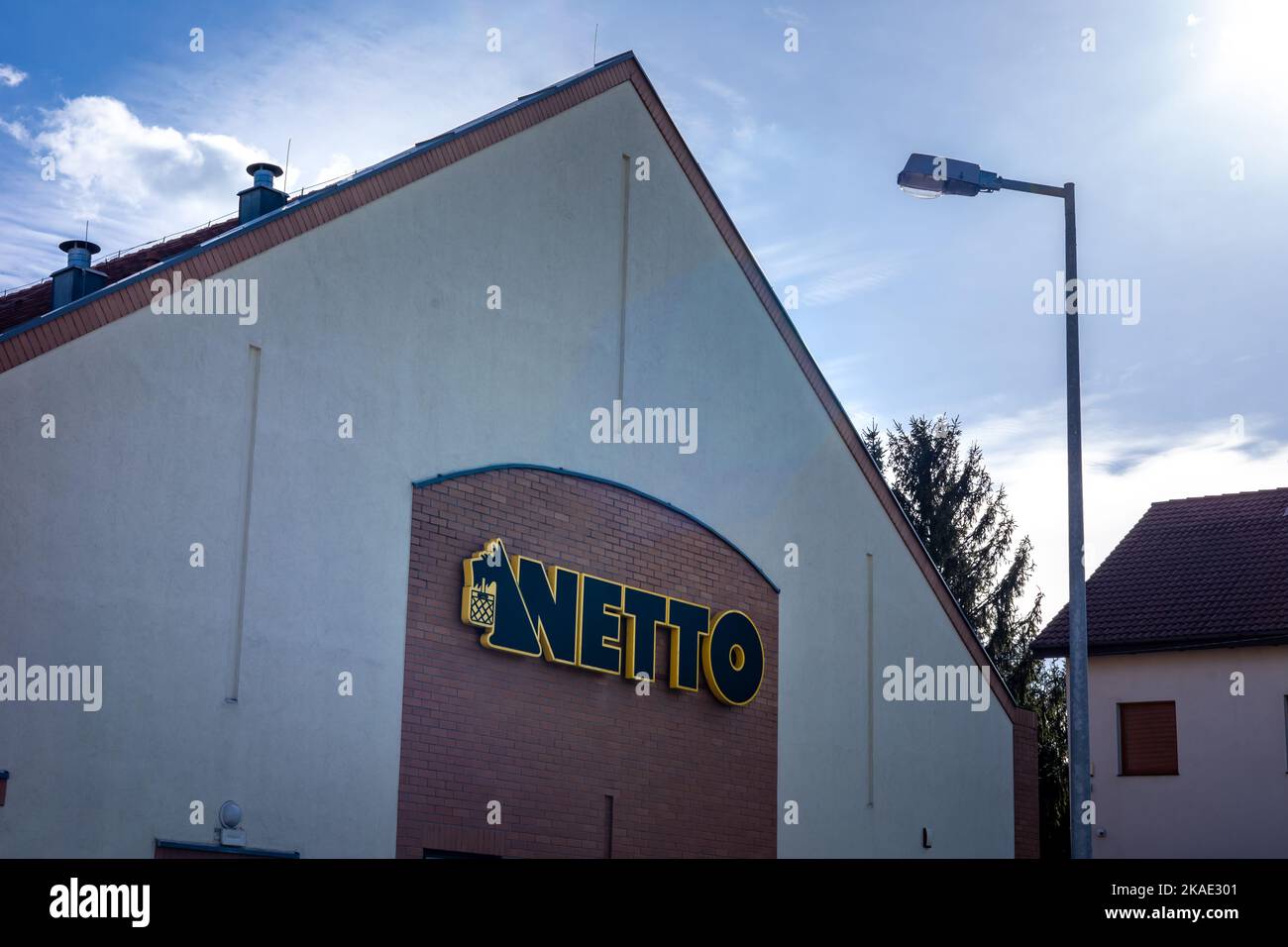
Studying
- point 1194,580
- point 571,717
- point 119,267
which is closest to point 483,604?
point 571,717

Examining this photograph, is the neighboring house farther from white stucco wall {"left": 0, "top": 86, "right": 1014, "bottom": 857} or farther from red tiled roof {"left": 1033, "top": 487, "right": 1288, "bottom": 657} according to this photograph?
white stucco wall {"left": 0, "top": 86, "right": 1014, "bottom": 857}

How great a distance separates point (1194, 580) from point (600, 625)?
16957 millimetres

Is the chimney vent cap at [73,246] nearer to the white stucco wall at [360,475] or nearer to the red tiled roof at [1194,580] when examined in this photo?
the white stucco wall at [360,475]

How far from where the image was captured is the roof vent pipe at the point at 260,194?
16031 millimetres

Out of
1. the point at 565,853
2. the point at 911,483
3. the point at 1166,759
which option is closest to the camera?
the point at 565,853

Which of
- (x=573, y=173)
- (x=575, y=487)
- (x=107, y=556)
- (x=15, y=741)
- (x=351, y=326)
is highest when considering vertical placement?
(x=573, y=173)

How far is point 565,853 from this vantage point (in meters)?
15.8

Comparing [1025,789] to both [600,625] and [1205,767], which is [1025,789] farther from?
[600,625]

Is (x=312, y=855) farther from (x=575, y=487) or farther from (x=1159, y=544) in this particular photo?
(x=1159, y=544)

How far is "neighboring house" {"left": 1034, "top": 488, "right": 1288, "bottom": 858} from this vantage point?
1034 inches

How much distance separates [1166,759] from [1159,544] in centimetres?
519

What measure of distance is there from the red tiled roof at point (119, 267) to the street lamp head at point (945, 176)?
8.07m

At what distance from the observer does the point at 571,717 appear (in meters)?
16.0
